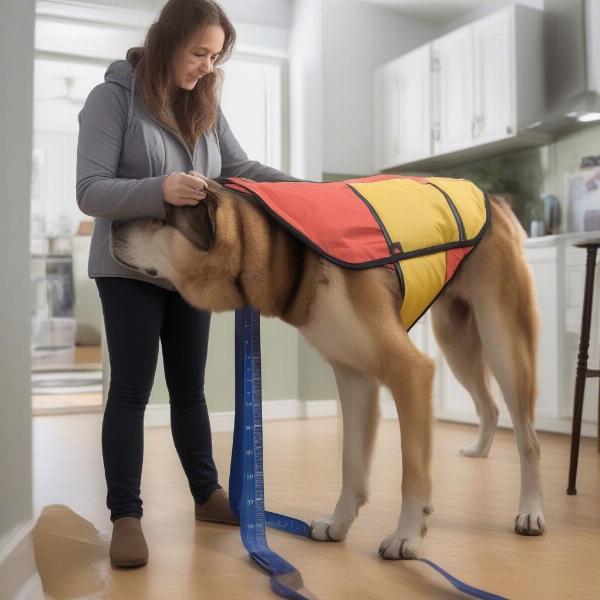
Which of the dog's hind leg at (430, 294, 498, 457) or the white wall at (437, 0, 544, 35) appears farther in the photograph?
the white wall at (437, 0, 544, 35)

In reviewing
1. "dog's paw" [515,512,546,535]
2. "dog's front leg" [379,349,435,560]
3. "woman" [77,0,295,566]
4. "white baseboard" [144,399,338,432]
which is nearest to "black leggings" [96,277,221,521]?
"woman" [77,0,295,566]

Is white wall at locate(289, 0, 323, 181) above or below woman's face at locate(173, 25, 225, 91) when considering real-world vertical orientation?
above

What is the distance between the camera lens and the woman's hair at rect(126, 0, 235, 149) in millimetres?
1742

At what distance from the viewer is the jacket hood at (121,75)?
179 centimetres

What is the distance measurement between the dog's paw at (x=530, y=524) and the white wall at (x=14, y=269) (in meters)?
1.17

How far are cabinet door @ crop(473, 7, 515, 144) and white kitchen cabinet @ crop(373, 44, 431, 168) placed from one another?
0.37 meters

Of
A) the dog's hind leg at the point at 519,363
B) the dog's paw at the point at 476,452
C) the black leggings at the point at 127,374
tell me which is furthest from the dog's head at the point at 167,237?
the dog's paw at the point at 476,452

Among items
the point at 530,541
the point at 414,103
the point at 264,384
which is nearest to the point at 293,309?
the point at 530,541

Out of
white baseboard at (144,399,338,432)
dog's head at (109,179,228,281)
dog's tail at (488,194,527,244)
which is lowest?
white baseboard at (144,399,338,432)

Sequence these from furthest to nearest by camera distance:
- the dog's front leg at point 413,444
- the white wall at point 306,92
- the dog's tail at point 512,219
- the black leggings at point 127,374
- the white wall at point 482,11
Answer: the white wall at point 306,92 → the white wall at point 482,11 → the dog's tail at point 512,219 → the black leggings at point 127,374 → the dog's front leg at point 413,444

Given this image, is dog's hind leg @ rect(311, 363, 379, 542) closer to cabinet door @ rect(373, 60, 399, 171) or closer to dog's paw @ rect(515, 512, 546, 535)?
dog's paw @ rect(515, 512, 546, 535)

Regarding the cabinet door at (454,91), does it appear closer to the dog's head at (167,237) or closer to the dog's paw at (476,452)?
the dog's paw at (476,452)

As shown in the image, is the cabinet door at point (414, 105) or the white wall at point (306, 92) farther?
the white wall at point (306, 92)

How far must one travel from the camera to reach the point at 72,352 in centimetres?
834
